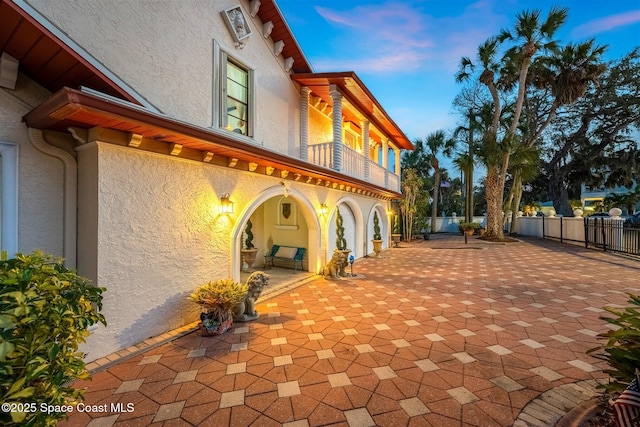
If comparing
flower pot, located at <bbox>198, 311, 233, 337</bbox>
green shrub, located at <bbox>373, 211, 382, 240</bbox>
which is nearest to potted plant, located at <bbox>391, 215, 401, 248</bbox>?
green shrub, located at <bbox>373, 211, 382, 240</bbox>

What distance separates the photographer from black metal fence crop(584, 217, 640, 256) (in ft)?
39.2

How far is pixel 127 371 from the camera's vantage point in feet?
11.6

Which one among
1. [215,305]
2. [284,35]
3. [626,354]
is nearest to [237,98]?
[284,35]

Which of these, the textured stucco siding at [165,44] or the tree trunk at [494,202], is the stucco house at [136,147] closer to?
the textured stucco siding at [165,44]

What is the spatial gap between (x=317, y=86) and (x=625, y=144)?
101 feet

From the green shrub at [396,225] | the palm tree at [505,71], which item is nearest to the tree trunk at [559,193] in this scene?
the palm tree at [505,71]

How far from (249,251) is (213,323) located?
4.84 meters

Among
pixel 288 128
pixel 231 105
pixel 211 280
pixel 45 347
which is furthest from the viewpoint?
pixel 288 128

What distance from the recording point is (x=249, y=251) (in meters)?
9.36

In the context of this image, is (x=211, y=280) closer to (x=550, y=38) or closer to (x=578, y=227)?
(x=578, y=227)

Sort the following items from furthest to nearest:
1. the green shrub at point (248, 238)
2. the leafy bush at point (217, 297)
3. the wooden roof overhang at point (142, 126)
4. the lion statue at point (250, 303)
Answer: the green shrub at point (248, 238) → the lion statue at point (250, 303) → the leafy bush at point (217, 297) → the wooden roof overhang at point (142, 126)

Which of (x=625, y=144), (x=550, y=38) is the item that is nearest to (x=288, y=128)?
(x=550, y=38)

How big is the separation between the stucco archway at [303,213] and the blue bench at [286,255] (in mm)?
390

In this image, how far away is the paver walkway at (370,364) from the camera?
277 centimetres
